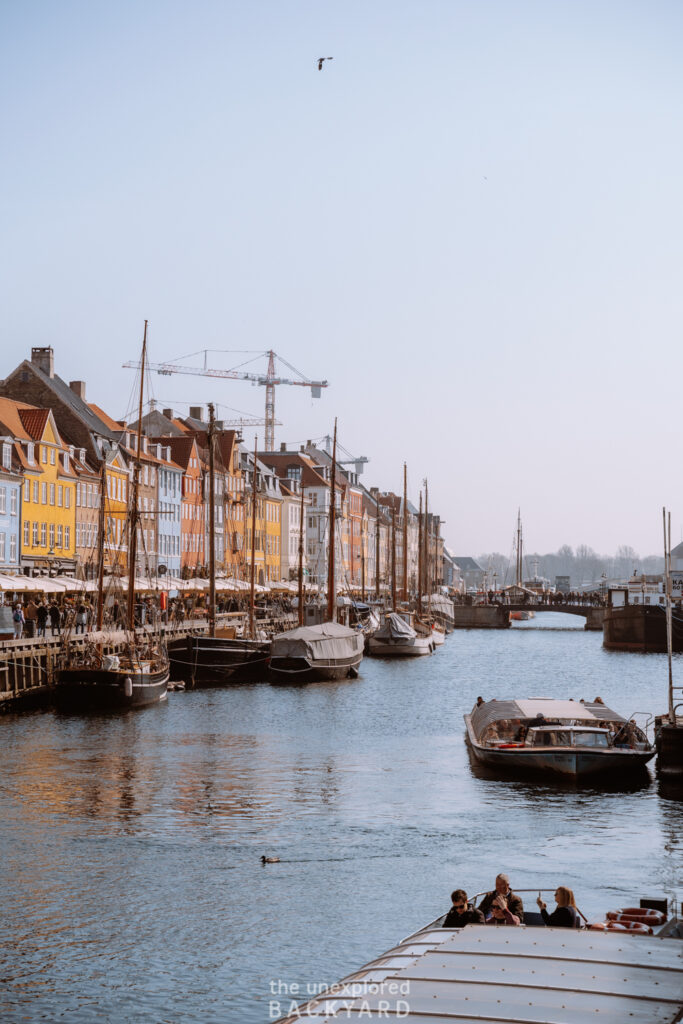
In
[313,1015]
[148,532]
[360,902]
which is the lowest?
[360,902]

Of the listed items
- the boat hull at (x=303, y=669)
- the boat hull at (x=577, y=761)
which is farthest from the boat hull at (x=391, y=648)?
the boat hull at (x=577, y=761)

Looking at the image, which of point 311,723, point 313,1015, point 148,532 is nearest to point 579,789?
point 311,723

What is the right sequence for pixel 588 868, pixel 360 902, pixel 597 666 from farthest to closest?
pixel 597 666 → pixel 588 868 → pixel 360 902

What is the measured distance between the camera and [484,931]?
47.4 ft

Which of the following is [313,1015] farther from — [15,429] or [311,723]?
[15,429]

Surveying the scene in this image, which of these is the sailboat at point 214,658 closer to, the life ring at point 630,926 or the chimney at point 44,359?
the chimney at point 44,359

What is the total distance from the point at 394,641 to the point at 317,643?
28602 millimetres

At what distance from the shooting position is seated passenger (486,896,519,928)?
1941cm

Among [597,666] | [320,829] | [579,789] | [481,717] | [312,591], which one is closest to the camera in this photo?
[320,829]

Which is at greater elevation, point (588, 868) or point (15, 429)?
point (15, 429)

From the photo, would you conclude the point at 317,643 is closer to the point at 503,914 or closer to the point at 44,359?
the point at 44,359

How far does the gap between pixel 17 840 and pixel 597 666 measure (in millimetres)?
81262

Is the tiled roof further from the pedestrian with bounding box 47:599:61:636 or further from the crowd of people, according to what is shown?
the crowd of people

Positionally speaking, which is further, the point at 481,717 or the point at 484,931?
the point at 481,717
